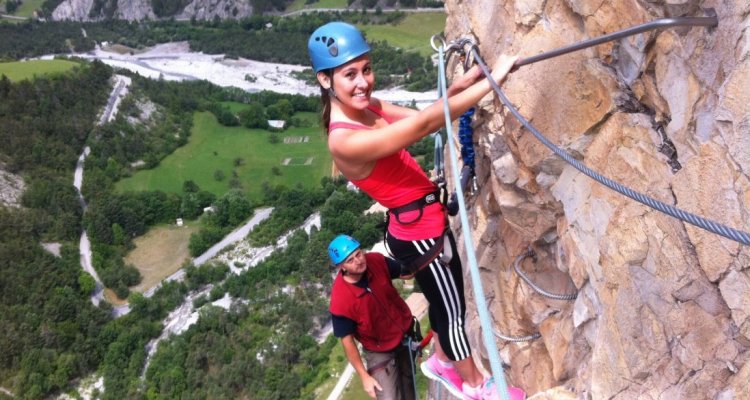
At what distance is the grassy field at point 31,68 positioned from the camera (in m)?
56.9

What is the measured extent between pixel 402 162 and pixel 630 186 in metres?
1.28

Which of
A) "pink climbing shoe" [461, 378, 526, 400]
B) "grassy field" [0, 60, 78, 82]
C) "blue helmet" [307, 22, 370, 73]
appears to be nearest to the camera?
"blue helmet" [307, 22, 370, 73]

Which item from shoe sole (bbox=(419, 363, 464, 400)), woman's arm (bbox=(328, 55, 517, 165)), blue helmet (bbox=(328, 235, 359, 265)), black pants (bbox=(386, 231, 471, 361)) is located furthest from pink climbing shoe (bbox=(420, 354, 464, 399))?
woman's arm (bbox=(328, 55, 517, 165))

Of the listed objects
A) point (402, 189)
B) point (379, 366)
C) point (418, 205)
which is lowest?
point (379, 366)

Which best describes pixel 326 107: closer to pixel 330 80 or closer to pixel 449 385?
pixel 330 80

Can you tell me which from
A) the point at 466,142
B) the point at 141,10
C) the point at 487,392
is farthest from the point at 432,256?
the point at 141,10

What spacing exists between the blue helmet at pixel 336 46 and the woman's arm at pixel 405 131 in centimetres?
39

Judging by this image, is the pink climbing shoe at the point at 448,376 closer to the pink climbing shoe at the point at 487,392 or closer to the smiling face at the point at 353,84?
the pink climbing shoe at the point at 487,392

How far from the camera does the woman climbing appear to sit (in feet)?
9.59

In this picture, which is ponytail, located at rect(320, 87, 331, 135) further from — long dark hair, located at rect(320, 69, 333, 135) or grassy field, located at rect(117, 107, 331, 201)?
grassy field, located at rect(117, 107, 331, 201)

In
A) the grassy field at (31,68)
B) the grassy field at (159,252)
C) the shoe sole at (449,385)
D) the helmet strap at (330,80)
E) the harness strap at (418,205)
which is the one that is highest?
the helmet strap at (330,80)

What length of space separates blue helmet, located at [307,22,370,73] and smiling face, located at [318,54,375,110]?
41mm

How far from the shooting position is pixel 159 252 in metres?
45.9

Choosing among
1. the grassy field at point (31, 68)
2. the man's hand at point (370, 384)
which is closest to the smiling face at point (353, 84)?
the man's hand at point (370, 384)
